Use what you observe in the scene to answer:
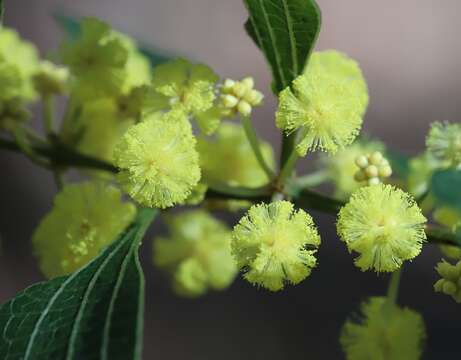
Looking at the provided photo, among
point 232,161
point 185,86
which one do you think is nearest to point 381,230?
point 185,86

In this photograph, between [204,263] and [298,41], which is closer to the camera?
[298,41]

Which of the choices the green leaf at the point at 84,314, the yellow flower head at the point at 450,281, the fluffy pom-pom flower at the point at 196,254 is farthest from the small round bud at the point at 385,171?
the fluffy pom-pom flower at the point at 196,254

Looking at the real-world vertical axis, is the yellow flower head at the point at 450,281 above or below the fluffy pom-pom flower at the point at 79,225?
above

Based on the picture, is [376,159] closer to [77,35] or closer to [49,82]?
[49,82]

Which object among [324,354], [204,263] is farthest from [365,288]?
[204,263]

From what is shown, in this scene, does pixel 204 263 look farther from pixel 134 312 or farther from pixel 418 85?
pixel 418 85

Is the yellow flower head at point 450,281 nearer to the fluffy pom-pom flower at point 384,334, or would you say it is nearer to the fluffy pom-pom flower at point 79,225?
the fluffy pom-pom flower at point 384,334
